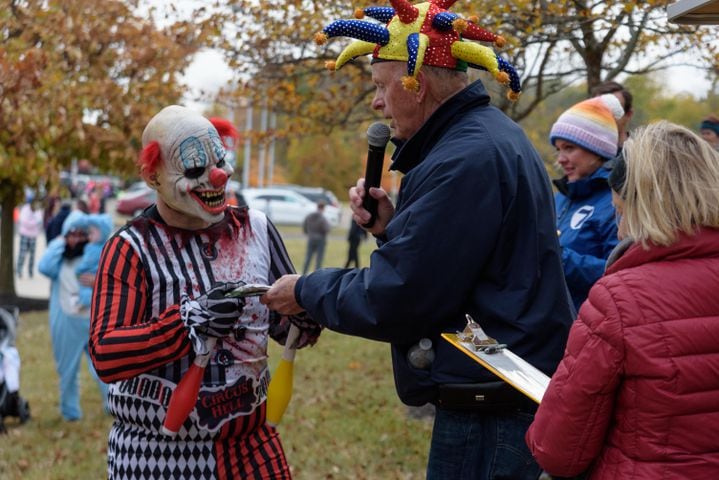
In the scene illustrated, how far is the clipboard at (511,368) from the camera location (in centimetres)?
237

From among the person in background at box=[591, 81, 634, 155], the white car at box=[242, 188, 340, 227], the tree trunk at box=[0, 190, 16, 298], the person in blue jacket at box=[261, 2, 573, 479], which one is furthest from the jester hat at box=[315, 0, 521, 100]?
the white car at box=[242, 188, 340, 227]

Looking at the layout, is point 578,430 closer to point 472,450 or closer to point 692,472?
point 692,472

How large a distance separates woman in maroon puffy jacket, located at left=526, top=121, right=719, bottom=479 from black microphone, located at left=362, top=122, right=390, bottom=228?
86cm

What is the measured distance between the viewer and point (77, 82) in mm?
11977

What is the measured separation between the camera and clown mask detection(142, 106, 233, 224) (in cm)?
312

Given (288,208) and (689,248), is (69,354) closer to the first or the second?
(689,248)

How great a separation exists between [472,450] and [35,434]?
565cm

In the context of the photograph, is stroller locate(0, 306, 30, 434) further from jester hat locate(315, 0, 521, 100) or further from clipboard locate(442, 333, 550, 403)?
clipboard locate(442, 333, 550, 403)

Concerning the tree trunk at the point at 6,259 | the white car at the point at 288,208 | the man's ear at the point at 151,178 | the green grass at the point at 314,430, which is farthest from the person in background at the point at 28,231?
the white car at the point at 288,208

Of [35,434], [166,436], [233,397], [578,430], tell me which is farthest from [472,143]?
[35,434]

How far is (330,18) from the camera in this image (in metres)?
6.73

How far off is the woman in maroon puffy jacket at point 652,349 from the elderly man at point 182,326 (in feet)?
3.73

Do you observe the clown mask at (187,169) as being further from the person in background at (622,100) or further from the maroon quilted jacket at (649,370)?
the person in background at (622,100)

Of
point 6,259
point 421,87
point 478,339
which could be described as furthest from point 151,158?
point 6,259
